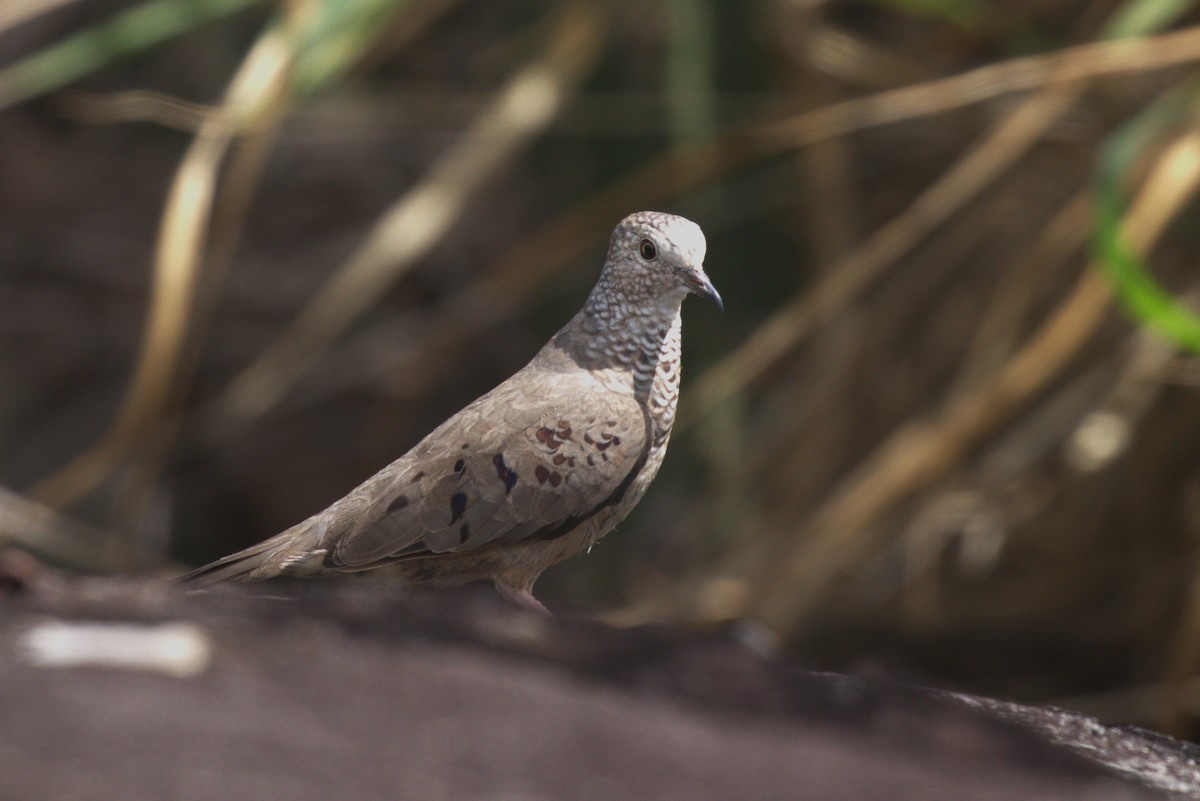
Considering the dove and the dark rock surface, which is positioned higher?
the dove

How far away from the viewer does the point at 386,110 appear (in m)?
7.48

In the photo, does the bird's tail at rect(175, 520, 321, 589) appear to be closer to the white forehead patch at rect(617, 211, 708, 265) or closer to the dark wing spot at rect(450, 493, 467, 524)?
the dark wing spot at rect(450, 493, 467, 524)

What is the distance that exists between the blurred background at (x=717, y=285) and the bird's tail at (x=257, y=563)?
1703 mm

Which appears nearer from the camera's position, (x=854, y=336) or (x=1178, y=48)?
(x=1178, y=48)

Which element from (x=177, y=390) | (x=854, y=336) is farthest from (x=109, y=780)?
(x=177, y=390)

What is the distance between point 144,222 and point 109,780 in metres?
7.35

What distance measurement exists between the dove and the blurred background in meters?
1.25

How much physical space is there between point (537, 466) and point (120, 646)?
4.56 ft

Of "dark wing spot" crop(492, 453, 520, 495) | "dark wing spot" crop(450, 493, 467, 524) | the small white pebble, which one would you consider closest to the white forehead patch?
"dark wing spot" crop(492, 453, 520, 495)

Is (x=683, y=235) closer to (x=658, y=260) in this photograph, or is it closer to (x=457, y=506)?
(x=658, y=260)

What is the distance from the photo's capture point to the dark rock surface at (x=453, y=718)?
2.14m

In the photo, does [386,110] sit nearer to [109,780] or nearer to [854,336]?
[854,336]

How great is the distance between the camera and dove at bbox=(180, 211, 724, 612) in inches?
142

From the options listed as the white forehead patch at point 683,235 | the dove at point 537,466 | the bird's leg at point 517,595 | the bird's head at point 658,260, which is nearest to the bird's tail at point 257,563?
the dove at point 537,466
